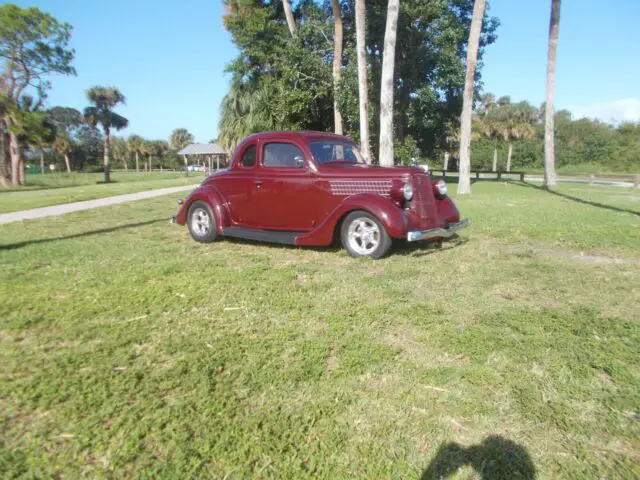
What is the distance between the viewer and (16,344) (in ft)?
9.84

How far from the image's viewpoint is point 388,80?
537 inches

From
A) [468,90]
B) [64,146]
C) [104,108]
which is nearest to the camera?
[468,90]

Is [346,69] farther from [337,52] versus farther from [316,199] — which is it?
[316,199]

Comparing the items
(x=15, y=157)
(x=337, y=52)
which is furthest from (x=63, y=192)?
(x=15, y=157)

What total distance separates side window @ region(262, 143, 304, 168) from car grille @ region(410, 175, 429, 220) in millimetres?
1597

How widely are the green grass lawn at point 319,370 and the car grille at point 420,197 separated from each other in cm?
99

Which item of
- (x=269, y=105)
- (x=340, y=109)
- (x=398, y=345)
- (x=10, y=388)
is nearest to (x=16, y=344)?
(x=10, y=388)

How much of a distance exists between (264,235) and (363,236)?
1.48 meters

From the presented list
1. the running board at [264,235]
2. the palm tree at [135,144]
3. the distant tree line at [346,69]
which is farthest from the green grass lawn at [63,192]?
the palm tree at [135,144]

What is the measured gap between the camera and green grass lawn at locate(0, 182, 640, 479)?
196 centimetres

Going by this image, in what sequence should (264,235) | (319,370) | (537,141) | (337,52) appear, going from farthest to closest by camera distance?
(537,141), (337,52), (264,235), (319,370)

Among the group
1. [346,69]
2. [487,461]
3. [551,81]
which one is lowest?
[487,461]

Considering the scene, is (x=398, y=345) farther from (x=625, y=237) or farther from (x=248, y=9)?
(x=248, y=9)

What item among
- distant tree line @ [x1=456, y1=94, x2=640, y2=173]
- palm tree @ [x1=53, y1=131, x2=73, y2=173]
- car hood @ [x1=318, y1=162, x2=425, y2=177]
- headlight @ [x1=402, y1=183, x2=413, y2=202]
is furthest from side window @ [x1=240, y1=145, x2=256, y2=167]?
palm tree @ [x1=53, y1=131, x2=73, y2=173]
